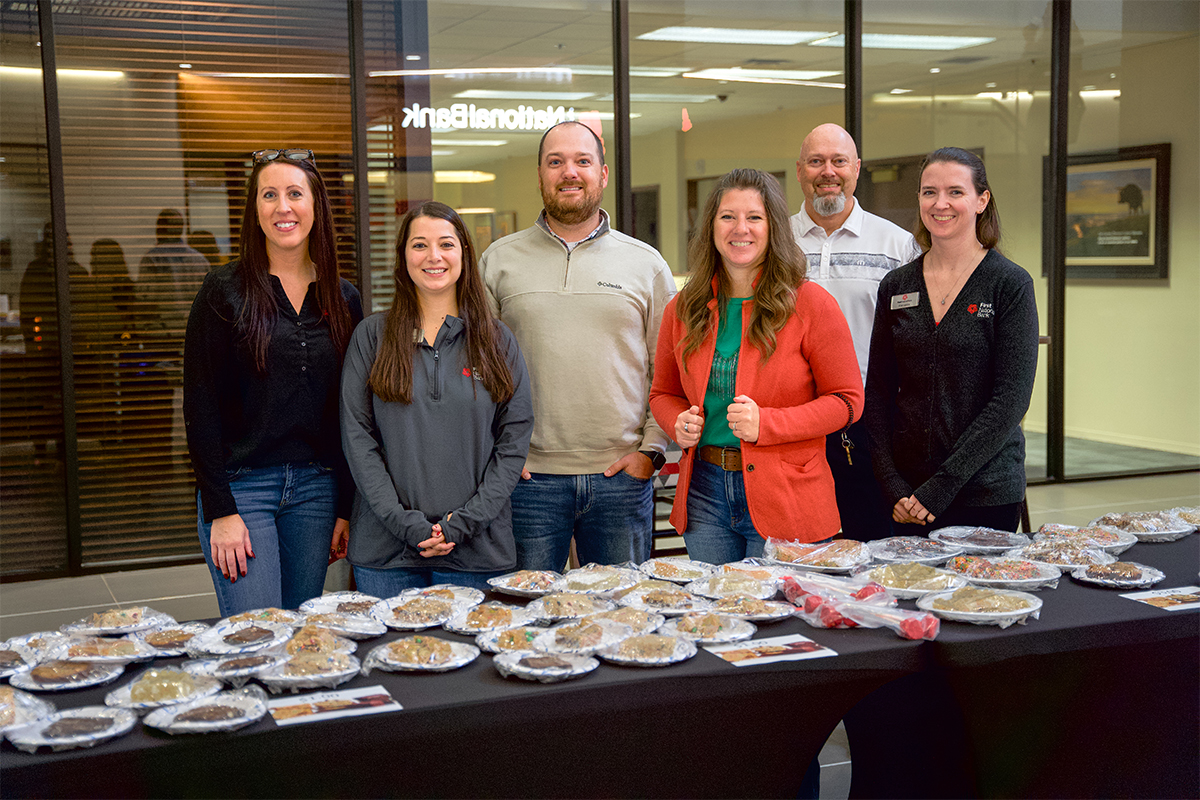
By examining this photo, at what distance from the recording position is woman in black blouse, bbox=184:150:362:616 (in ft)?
7.89

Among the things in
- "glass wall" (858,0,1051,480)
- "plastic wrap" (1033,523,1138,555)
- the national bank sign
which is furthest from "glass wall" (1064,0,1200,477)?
"plastic wrap" (1033,523,1138,555)

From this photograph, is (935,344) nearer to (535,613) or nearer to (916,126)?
(535,613)

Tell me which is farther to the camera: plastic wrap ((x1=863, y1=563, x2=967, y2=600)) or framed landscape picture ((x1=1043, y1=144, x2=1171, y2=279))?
framed landscape picture ((x1=1043, y1=144, x2=1171, y2=279))

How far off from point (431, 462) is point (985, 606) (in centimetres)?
122

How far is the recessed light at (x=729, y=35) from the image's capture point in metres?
5.99

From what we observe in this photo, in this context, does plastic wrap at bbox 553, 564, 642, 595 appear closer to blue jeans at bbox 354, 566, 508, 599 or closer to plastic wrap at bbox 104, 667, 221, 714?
blue jeans at bbox 354, 566, 508, 599

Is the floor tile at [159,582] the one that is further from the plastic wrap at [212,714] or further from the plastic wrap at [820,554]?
the plastic wrap at [212,714]

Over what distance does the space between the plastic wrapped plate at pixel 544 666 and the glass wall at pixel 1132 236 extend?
615 cm

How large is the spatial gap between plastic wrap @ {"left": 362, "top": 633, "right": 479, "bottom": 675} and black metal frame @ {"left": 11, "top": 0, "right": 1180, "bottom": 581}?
159 inches

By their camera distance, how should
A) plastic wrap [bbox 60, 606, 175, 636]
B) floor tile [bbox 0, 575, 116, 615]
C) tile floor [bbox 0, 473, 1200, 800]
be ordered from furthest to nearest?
floor tile [bbox 0, 575, 116, 615]
tile floor [bbox 0, 473, 1200, 800]
plastic wrap [bbox 60, 606, 175, 636]

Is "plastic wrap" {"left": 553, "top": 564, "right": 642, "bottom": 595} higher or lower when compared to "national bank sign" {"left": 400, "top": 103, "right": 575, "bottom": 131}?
lower

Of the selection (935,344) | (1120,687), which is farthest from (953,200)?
(1120,687)

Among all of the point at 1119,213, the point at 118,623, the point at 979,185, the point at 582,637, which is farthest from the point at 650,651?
the point at 1119,213

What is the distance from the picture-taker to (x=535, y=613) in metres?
1.89
